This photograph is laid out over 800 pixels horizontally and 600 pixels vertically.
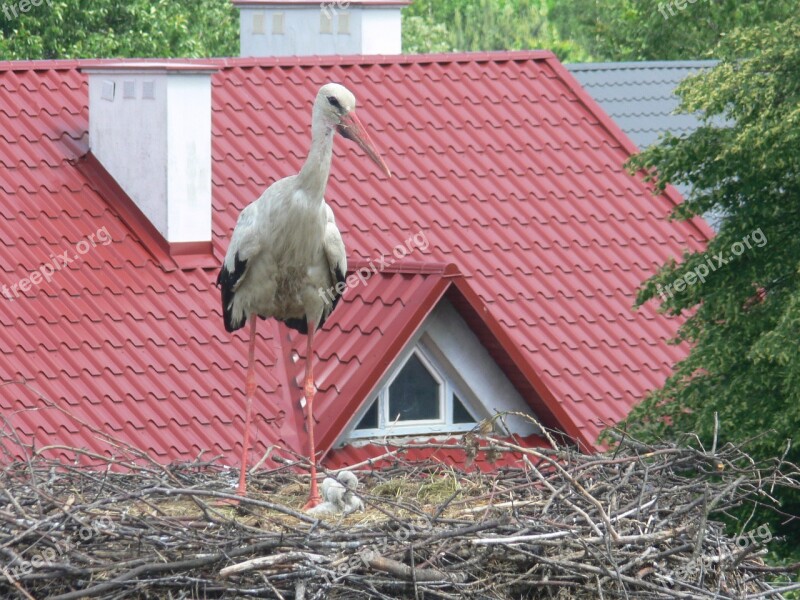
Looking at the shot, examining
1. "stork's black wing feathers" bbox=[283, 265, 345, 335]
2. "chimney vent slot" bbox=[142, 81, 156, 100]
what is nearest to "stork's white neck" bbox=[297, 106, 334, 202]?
"stork's black wing feathers" bbox=[283, 265, 345, 335]

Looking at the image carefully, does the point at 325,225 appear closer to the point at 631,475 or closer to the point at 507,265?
the point at 631,475

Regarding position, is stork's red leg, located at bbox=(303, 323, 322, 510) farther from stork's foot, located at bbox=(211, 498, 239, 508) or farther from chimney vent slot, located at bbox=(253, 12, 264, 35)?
chimney vent slot, located at bbox=(253, 12, 264, 35)

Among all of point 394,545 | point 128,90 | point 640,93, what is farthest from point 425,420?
point 640,93

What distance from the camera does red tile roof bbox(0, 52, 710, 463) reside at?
13898mm

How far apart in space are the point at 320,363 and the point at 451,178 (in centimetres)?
361

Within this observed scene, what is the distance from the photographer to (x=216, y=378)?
14.4 metres

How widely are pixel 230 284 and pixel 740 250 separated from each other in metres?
4.29

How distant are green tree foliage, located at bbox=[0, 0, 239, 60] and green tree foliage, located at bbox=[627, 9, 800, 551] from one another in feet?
60.4

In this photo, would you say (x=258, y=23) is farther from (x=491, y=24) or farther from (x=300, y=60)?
(x=491, y=24)

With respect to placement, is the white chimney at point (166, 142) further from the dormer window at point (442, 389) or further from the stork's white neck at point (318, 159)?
the stork's white neck at point (318, 159)

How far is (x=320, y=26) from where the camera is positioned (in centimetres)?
2195

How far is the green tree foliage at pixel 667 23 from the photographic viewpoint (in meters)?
26.8

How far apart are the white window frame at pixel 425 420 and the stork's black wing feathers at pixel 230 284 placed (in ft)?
10.4

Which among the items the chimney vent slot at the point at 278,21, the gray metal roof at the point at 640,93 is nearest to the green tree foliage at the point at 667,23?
the gray metal roof at the point at 640,93
